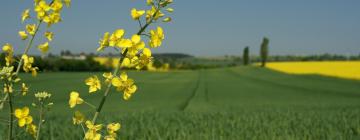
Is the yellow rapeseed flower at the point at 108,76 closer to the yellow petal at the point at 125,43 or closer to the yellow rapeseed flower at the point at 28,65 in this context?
the yellow petal at the point at 125,43

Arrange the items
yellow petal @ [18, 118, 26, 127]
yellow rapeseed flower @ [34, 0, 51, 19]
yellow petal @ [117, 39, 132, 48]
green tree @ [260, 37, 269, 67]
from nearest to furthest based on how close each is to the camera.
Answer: yellow petal @ [117, 39, 132, 48] < yellow petal @ [18, 118, 26, 127] < yellow rapeseed flower @ [34, 0, 51, 19] < green tree @ [260, 37, 269, 67]

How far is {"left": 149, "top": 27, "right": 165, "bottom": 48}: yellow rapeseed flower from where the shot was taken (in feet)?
7.64

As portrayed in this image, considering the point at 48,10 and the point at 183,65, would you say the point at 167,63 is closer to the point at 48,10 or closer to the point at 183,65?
the point at 183,65

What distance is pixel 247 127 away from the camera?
6.34 m

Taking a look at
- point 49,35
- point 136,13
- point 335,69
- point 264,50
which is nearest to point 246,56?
point 264,50

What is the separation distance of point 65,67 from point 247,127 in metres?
51.3

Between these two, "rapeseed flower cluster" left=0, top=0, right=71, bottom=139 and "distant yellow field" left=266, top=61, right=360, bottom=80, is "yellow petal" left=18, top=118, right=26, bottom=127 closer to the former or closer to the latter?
"rapeseed flower cluster" left=0, top=0, right=71, bottom=139

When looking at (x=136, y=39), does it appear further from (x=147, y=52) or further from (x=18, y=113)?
(x=18, y=113)

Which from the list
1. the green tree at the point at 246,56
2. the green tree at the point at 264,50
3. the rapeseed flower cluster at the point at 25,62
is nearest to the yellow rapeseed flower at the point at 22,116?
the rapeseed flower cluster at the point at 25,62

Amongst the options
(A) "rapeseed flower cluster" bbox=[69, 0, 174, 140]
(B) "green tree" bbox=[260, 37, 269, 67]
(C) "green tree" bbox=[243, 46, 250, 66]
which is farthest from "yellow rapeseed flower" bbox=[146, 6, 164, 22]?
(C) "green tree" bbox=[243, 46, 250, 66]

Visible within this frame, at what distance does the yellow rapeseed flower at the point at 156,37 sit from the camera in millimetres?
2330

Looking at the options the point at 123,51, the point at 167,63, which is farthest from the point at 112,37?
the point at 167,63

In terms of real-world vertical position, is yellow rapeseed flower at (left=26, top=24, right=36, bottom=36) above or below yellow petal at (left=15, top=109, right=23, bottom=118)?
above

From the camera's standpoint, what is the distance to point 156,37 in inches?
92.0
